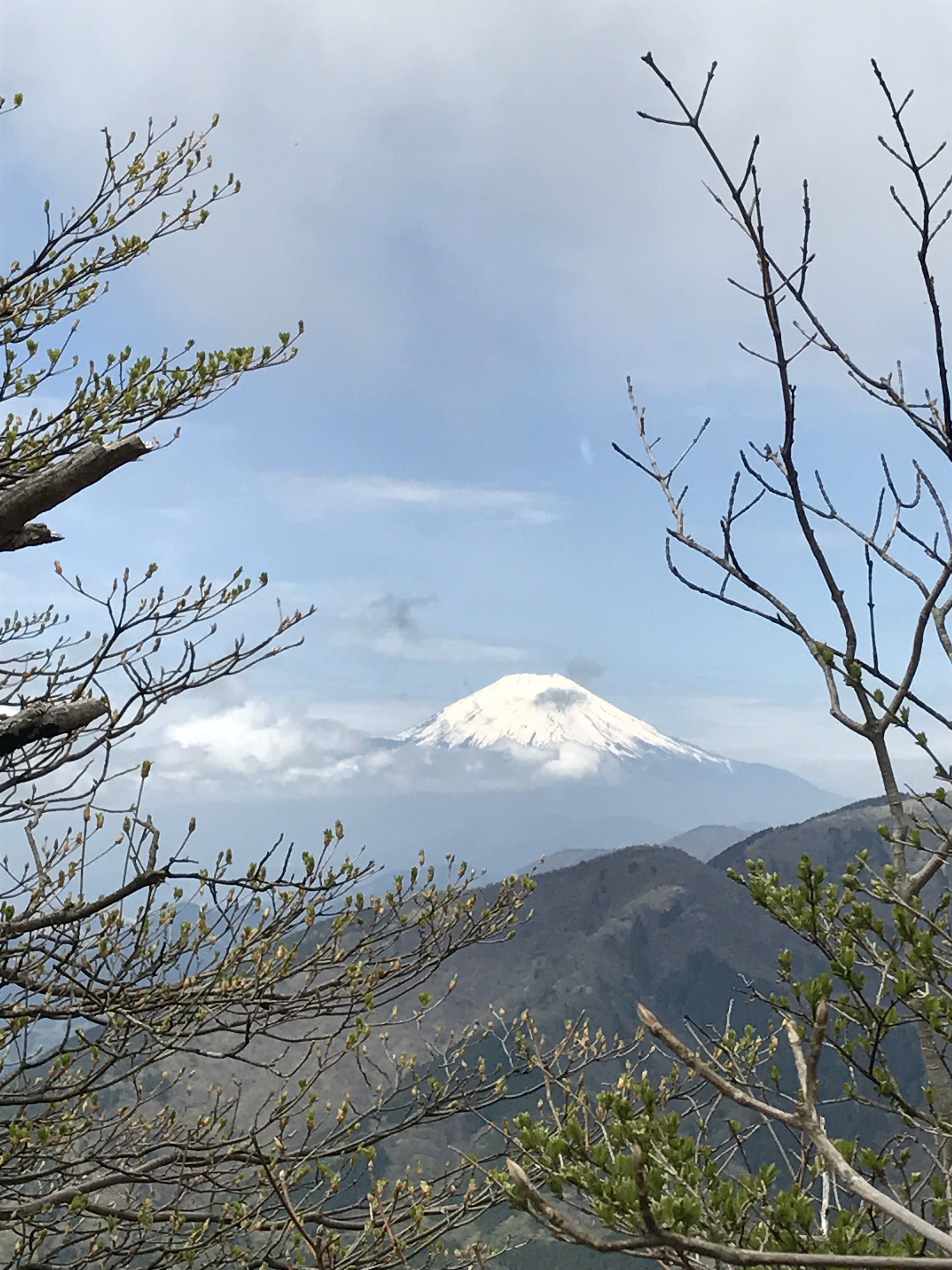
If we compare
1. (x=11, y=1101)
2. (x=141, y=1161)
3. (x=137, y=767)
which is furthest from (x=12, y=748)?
(x=141, y=1161)

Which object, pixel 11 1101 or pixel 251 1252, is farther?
pixel 251 1252

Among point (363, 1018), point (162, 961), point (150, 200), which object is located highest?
point (150, 200)

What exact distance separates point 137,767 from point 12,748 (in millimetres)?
891

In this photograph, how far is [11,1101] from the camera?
6.43 meters

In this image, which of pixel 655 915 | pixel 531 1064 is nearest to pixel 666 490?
pixel 531 1064

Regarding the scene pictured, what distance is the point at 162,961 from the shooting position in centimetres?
664

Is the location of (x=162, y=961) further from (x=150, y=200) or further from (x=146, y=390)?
(x=150, y=200)

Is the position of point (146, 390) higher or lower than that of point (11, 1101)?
higher

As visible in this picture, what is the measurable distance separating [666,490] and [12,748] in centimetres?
479

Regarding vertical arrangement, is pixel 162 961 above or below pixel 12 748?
below

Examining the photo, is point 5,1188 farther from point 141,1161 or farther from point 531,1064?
point 531,1064

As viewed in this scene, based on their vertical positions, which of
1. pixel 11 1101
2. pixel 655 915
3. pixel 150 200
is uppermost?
pixel 150 200

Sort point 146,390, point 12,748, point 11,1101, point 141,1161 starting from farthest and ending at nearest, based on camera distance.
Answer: point 146,390 → point 141,1161 → point 11,1101 → point 12,748

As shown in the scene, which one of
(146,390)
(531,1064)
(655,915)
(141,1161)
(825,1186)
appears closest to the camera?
(825,1186)
